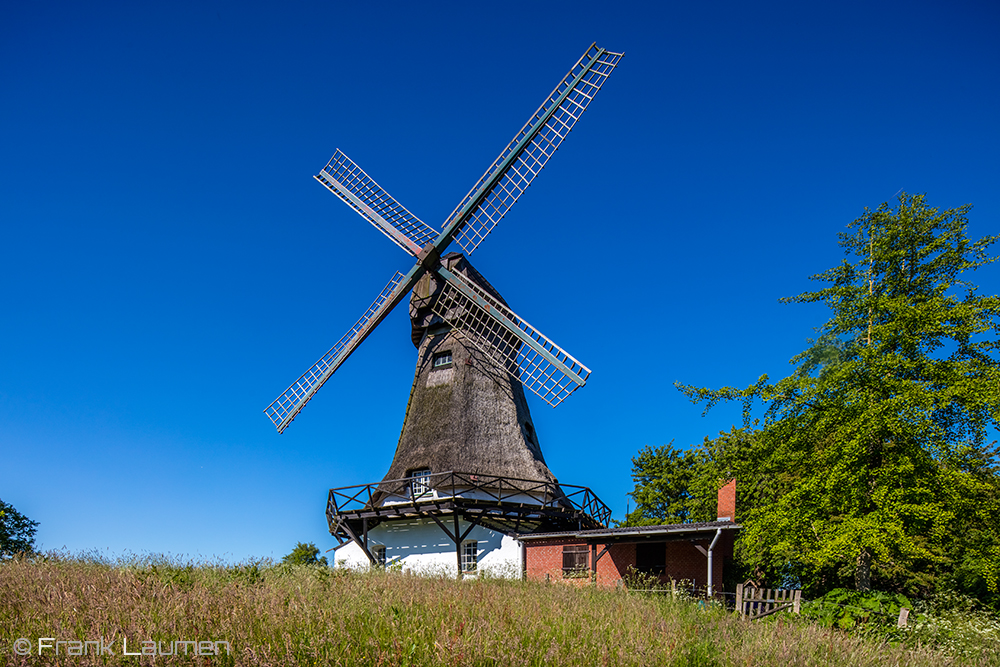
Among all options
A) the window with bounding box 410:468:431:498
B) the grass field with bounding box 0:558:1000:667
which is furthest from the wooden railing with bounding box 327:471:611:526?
the grass field with bounding box 0:558:1000:667

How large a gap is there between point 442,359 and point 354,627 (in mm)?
16715

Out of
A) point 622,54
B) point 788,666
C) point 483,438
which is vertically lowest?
point 788,666

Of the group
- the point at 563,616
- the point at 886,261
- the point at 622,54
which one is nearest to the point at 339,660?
the point at 563,616

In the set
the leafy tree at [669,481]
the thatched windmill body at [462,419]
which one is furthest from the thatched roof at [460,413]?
the leafy tree at [669,481]

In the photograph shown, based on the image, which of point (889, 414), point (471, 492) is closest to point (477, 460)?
point (471, 492)

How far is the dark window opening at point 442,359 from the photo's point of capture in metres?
21.4

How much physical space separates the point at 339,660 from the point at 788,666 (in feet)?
12.3

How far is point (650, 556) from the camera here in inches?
732

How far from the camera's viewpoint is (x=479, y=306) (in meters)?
20.4

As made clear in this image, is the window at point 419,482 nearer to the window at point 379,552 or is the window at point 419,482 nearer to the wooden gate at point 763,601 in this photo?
the window at point 379,552

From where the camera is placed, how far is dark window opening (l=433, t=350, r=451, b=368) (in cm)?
2142

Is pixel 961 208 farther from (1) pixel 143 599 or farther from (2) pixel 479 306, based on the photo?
(1) pixel 143 599

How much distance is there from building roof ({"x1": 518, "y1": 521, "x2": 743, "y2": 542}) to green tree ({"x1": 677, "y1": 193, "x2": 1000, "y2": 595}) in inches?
27.2

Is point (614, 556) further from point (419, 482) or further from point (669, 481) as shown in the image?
point (669, 481)
